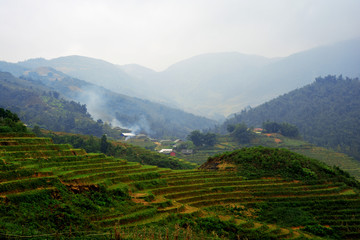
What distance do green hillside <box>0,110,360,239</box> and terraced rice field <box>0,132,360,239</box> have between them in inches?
2.3

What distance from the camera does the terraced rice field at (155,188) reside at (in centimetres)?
1514

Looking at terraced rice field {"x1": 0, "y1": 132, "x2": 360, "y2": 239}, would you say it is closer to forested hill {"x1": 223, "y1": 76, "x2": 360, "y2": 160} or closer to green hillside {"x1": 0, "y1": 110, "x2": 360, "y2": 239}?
green hillside {"x1": 0, "y1": 110, "x2": 360, "y2": 239}

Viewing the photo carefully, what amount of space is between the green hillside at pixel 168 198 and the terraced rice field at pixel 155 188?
6cm

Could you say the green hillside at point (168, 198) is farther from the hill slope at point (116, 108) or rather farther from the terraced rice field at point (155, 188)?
the hill slope at point (116, 108)

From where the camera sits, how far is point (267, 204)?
73.3ft

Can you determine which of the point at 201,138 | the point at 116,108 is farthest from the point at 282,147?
the point at 116,108

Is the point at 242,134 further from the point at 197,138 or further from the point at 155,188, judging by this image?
the point at 155,188

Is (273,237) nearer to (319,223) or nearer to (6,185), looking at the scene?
(319,223)

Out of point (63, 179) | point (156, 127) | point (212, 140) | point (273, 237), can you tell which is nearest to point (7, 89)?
point (156, 127)

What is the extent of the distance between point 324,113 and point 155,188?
380ft

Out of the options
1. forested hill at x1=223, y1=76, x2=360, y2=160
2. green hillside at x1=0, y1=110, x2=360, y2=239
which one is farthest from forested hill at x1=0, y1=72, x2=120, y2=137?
green hillside at x1=0, y1=110, x2=360, y2=239

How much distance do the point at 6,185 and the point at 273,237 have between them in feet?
50.0

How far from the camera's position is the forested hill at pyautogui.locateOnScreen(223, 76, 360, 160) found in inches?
3868

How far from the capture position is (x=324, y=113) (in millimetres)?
118250
